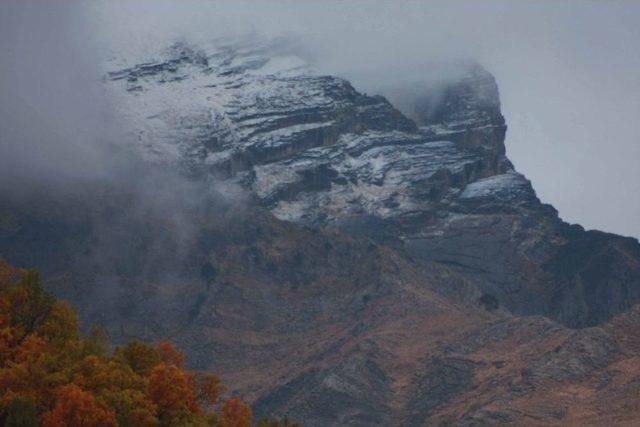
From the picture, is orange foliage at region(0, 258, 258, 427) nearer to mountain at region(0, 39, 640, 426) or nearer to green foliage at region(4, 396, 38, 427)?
green foliage at region(4, 396, 38, 427)

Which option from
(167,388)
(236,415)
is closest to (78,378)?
(167,388)

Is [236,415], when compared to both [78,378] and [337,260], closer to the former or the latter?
[78,378]

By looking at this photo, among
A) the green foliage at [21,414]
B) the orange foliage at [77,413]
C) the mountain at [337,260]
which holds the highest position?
the green foliage at [21,414]

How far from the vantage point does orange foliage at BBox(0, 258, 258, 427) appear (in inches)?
3066

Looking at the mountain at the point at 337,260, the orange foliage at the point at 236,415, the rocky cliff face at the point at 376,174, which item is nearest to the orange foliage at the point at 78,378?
the orange foliage at the point at 236,415

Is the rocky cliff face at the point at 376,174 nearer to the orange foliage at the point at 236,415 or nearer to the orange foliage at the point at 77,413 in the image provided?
the orange foliage at the point at 236,415

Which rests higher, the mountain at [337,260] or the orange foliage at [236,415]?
the orange foliage at [236,415]

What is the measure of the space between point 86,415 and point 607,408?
60197 millimetres

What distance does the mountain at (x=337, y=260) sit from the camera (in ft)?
447

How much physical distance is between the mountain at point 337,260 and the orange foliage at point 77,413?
5532 cm

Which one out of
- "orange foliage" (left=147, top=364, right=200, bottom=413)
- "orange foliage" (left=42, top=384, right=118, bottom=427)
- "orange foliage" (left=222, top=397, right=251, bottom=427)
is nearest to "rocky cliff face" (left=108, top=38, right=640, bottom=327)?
"orange foliage" (left=222, top=397, right=251, bottom=427)

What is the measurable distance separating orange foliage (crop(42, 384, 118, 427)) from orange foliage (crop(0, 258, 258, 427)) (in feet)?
0.17

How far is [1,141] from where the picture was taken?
6575 inches

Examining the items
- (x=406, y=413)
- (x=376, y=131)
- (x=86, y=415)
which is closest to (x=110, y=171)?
(x=376, y=131)
